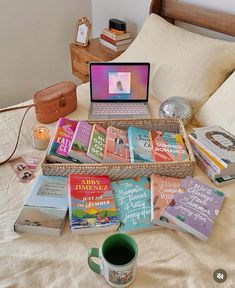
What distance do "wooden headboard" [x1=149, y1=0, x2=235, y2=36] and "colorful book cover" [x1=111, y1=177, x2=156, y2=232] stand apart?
39.3 inches

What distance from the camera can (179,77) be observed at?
4.68 ft

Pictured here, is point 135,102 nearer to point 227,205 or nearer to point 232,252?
point 227,205

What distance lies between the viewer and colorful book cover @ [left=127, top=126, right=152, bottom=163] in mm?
1026

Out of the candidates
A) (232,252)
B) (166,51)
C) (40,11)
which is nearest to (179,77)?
(166,51)

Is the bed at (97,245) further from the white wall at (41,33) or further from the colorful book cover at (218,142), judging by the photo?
the white wall at (41,33)

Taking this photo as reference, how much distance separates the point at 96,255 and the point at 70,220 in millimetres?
163

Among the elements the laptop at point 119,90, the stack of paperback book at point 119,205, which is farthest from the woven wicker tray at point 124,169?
the laptop at point 119,90

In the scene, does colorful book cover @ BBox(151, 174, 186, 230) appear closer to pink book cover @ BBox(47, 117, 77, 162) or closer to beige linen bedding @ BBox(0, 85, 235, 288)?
beige linen bedding @ BBox(0, 85, 235, 288)

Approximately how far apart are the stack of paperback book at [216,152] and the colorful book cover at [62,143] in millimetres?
438

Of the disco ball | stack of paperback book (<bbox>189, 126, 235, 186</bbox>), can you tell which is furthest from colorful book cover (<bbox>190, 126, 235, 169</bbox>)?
the disco ball

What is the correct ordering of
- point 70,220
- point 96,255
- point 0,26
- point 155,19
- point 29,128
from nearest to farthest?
point 96,255 < point 70,220 < point 29,128 < point 155,19 < point 0,26

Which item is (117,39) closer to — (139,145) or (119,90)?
(119,90)

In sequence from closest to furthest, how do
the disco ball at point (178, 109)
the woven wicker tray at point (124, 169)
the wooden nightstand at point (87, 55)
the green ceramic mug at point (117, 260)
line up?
the green ceramic mug at point (117, 260), the woven wicker tray at point (124, 169), the disco ball at point (178, 109), the wooden nightstand at point (87, 55)

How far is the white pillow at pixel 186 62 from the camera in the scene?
4.50ft
